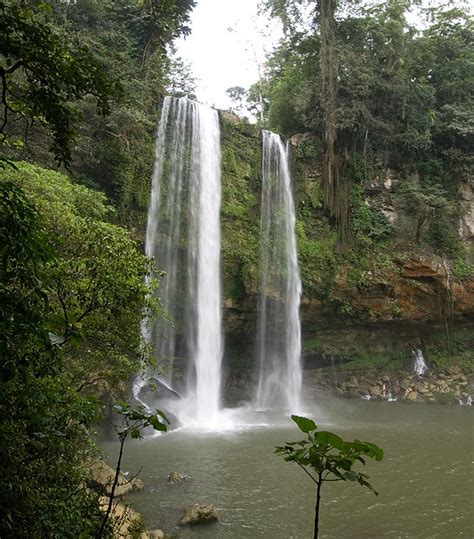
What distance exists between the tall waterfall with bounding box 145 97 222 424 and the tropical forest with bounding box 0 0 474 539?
7 cm

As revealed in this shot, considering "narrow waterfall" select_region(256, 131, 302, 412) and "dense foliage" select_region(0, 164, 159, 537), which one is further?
"narrow waterfall" select_region(256, 131, 302, 412)

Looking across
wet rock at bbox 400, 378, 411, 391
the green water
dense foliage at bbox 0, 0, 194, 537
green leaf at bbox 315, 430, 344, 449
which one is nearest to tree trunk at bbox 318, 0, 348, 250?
wet rock at bbox 400, 378, 411, 391

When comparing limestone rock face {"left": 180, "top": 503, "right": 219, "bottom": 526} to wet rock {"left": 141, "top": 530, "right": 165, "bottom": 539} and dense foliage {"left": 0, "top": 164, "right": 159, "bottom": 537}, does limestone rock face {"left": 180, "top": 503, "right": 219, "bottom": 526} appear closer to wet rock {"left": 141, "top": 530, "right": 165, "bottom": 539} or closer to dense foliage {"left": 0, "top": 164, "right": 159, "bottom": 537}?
wet rock {"left": 141, "top": 530, "right": 165, "bottom": 539}

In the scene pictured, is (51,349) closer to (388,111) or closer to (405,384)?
(405,384)

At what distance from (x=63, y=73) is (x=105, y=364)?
4.55 m

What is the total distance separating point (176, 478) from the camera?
298 inches

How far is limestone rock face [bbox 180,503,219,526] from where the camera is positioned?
19.9 ft

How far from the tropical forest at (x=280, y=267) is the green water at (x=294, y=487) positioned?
47 mm

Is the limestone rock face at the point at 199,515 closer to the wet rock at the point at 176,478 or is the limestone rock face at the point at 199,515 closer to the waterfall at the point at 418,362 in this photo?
the wet rock at the point at 176,478

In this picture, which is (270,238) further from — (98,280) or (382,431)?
(98,280)

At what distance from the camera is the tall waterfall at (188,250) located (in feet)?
47.4

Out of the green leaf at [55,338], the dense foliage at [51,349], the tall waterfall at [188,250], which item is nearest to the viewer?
the dense foliage at [51,349]

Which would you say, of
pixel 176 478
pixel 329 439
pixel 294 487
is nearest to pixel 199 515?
pixel 176 478

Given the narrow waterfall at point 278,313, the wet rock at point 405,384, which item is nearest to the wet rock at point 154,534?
the narrow waterfall at point 278,313
